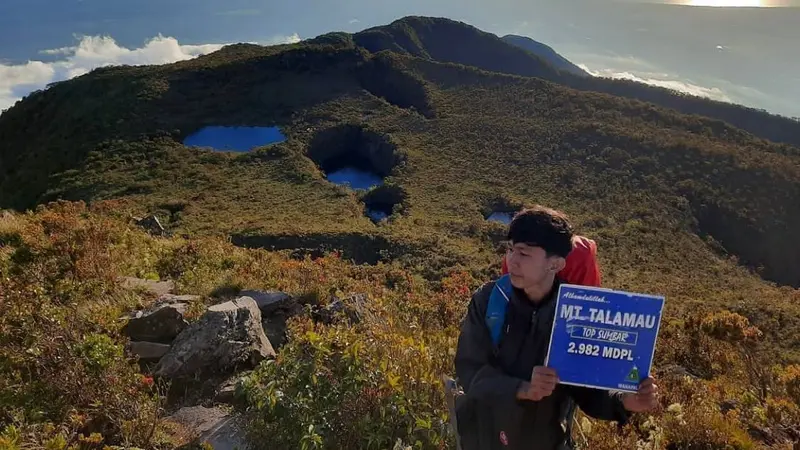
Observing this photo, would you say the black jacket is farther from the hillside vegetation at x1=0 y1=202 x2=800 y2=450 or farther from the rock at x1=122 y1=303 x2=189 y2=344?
the rock at x1=122 y1=303 x2=189 y2=344

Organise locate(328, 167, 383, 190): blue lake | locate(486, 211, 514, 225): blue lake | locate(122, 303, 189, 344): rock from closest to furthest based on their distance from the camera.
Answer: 1. locate(122, 303, 189, 344): rock
2. locate(486, 211, 514, 225): blue lake
3. locate(328, 167, 383, 190): blue lake

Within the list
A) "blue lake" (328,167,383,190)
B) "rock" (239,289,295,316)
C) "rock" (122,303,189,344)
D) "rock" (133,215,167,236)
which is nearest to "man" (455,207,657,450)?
"rock" (122,303,189,344)

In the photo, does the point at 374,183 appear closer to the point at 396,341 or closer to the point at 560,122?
the point at 560,122

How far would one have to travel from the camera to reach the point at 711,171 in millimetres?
36469

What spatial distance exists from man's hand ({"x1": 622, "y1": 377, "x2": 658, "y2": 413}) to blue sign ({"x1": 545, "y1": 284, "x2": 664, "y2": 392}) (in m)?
0.03

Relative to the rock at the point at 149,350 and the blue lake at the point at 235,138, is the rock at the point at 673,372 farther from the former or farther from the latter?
the blue lake at the point at 235,138

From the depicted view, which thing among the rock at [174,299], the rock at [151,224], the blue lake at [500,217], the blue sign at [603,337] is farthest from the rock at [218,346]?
the blue lake at [500,217]

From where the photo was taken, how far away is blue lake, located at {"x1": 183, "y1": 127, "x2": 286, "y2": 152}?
134ft

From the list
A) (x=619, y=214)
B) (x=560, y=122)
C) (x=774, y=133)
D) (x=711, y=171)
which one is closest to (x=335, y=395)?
(x=619, y=214)

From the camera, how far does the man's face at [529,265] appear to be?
8.24 feet

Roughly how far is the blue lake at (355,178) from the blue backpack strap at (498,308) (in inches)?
1338

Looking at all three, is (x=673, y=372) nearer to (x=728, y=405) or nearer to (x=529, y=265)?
(x=728, y=405)

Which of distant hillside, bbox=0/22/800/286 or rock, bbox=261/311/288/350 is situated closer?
rock, bbox=261/311/288/350

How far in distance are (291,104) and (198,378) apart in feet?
144
